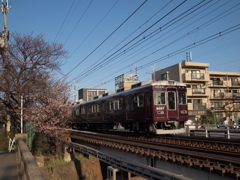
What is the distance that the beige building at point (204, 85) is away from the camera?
1378 inches

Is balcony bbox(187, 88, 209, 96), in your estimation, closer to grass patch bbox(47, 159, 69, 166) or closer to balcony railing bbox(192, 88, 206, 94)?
balcony railing bbox(192, 88, 206, 94)

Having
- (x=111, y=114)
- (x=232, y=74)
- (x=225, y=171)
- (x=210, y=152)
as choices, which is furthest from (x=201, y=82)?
(x=225, y=171)

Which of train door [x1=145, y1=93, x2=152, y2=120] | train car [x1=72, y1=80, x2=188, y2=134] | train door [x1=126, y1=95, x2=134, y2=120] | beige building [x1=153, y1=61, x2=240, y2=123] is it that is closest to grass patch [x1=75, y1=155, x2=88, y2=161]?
train car [x1=72, y1=80, x2=188, y2=134]

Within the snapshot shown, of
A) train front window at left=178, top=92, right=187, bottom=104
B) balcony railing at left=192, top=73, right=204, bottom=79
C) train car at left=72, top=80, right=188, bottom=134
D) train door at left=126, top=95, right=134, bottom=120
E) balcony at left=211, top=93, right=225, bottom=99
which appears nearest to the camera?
train car at left=72, top=80, right=188, bottom=134

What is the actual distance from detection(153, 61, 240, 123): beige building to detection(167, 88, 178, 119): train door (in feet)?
67.8

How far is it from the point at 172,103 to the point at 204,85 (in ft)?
83.8

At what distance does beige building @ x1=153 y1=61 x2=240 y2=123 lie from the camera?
3500 cm

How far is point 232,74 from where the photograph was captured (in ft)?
133

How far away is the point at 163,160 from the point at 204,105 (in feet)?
96.1

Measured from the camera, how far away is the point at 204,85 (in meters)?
37.0

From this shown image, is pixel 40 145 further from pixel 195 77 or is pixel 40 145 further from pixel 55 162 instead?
pixel 195 77

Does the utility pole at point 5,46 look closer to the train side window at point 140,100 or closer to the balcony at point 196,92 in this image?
the train side window at point 140,100

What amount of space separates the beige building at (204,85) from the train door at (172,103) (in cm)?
2066

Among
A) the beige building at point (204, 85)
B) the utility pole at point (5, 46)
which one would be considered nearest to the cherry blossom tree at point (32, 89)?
the utility pole at point (5, 46)
